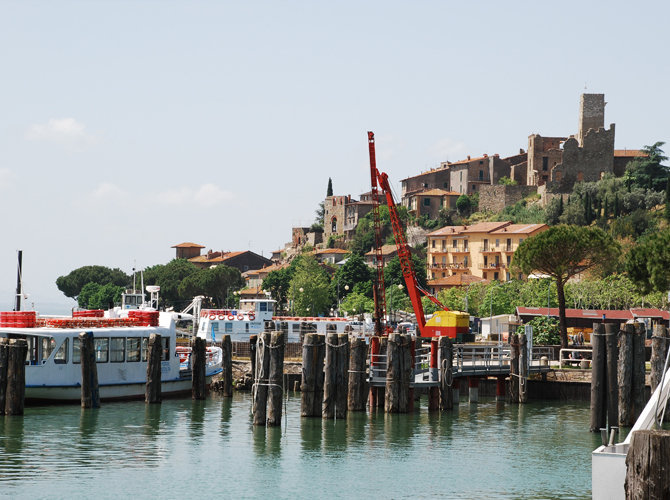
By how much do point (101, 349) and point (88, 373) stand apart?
3.65 m

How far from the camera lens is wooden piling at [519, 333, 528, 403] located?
45562 mm

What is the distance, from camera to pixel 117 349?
44594 millimetres

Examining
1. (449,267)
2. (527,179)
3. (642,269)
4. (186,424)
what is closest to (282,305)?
(449,267)

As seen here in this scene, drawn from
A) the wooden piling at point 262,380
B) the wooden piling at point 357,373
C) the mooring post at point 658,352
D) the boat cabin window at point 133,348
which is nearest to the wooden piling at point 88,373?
the boat cabin window at point 133,348

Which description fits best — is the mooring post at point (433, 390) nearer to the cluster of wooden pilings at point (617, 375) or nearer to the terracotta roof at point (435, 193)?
the cluster of wooden pilings at point (617, 375)

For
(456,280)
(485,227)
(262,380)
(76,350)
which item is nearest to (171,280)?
(456,280)

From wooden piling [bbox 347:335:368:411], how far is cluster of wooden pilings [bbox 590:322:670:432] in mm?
8073

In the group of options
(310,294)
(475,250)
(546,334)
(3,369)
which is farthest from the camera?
(475,250)

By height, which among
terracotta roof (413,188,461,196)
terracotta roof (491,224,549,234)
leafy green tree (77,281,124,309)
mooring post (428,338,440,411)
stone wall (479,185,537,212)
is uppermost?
terracotta roof (413,188,461,196)

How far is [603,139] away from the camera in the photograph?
171750mm

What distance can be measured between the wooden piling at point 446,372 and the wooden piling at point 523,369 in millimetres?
4345

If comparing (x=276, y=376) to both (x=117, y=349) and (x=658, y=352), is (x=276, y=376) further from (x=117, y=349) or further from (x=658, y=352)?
(x=658, y=352)

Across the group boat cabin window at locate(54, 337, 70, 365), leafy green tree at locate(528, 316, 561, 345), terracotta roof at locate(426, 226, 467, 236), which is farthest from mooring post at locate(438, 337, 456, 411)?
terracotta roof at locate(426, 226, 467, 236)

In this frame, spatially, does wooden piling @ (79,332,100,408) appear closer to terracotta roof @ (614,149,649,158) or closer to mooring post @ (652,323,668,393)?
mooring post @ (652,323,668,393)
